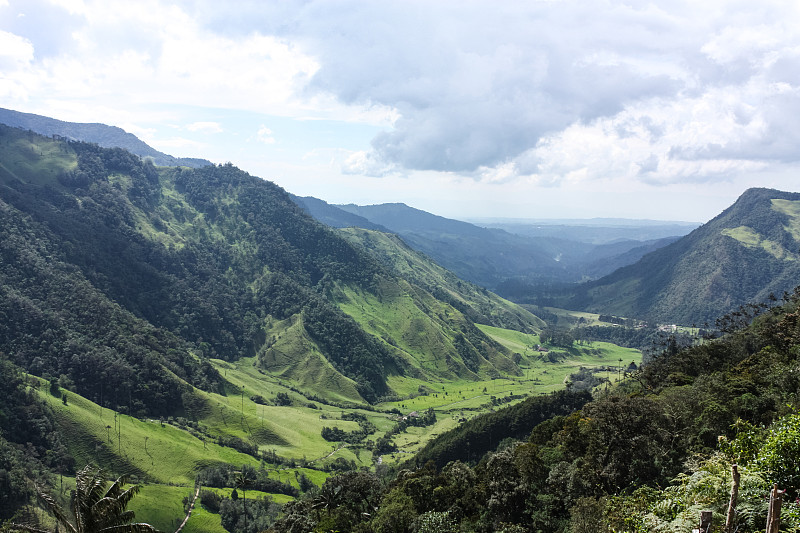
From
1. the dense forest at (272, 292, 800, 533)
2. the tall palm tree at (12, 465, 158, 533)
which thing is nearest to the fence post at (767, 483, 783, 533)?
the dense forest at (272, 292, 800, 533)

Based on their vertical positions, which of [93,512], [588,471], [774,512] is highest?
[774,512]

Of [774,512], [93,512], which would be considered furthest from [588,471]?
[93,512]

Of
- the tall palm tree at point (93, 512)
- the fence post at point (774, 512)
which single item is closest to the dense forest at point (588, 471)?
the fence post at point (774, 512)

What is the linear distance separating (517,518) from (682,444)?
21.2m

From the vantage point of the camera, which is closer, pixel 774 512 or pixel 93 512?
pixel 774 512

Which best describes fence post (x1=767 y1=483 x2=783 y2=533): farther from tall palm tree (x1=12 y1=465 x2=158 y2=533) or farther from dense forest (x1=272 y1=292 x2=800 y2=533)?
tall palm tree (x1=12 y1=465 x2=158 y2=533)

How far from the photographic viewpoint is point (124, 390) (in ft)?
634

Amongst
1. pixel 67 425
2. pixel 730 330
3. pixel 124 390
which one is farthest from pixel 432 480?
pixel 124 390

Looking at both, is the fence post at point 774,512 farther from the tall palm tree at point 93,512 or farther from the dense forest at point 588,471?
the tall palm tree at point 93,512

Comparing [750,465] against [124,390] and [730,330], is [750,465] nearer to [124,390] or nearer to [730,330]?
[730,330]

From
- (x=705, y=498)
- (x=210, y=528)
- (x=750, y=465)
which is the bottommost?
(x=210, y=528)

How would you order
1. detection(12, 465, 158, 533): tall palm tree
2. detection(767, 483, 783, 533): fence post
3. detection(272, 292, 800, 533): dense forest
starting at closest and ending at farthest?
detection(767, 483, 783, 533): fence post < detection(12, 465, 158, 533): tall palm tree < detection(272, 292, 800, 533): dense forest

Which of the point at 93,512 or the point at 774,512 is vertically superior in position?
the point at 774,512

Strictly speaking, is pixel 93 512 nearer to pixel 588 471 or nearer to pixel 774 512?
pixel 774 512
